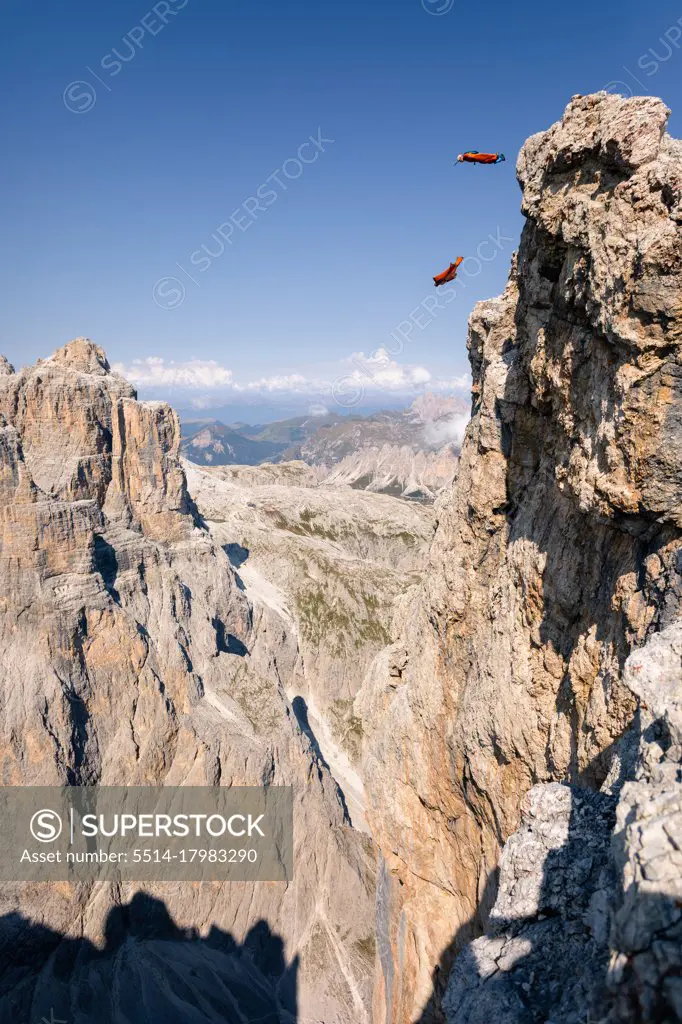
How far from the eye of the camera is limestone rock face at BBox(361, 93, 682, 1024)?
30.9 feet

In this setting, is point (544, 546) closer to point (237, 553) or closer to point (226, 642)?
point (226, 642)

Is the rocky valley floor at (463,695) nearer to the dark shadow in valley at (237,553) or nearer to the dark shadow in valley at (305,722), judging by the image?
the dark shadow in valley at (305,722)

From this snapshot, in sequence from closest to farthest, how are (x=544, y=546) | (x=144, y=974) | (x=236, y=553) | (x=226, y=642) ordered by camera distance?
1. (x=544, y=546)
2. (x=144, y=974)
3. (x=226, y=642)
4. (x=236, y=553)

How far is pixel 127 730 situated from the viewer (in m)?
49.9

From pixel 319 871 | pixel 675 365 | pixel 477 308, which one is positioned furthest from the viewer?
pixel 319 871

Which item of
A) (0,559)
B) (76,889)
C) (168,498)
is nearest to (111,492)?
(168,498)

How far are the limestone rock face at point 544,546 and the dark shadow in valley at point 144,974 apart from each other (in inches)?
1170

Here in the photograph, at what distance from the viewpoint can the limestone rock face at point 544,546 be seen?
941 cm

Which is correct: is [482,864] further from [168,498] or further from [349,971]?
[168,498]

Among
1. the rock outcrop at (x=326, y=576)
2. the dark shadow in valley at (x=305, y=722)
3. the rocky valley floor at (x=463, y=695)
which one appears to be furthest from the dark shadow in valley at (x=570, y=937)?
the dark shadow in valley at (x=305, y=722)

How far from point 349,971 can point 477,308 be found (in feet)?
190

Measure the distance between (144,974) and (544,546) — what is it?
Result: 52.2m

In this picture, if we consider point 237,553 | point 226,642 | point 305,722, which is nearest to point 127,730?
point 226,642

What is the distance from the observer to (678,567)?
9227mm
